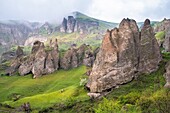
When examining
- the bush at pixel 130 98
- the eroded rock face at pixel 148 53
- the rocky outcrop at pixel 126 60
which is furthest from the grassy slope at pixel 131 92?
the rocky outcrop at pixel 126 60

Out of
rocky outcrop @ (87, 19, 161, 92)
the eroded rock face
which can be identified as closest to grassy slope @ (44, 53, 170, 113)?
the eroded rock face

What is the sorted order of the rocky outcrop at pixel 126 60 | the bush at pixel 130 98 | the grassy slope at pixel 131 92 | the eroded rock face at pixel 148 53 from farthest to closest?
the rocky outcrop at pixel 126 60, the eroded rock face at pixel 148 53, the bush at pixel 130 98, the grassy slope at pixel 131 92

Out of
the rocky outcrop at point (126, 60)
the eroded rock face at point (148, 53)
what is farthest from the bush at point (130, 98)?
the eroded rock face at point (148, 53)

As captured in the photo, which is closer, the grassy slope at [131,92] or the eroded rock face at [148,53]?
the grassy slope at [131,92]

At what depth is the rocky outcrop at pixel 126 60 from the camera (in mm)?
189250

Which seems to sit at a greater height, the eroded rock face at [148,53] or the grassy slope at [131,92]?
the eroded rock face at [148,53]

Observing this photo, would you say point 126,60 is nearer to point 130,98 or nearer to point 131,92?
point 131,92

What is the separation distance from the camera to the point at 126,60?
192 meters

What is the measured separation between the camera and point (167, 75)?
162 m

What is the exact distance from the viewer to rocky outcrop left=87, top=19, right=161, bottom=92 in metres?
189

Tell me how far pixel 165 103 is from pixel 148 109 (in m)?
17.4

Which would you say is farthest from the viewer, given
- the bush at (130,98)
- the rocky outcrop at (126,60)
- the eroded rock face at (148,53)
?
the rocky outcrop at (126,60)

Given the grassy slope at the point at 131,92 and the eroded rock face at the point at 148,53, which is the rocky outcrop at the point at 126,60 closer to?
the eroded rock face at the point at 148,53

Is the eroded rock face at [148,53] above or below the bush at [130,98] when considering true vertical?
above
